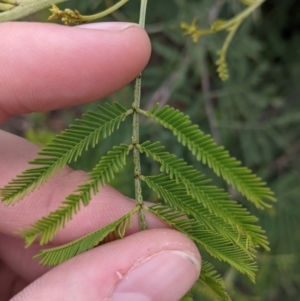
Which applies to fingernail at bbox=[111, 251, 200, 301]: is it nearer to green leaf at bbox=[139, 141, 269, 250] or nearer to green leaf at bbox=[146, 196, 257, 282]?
green leaf at bbox=[146, 196, 257, 282]

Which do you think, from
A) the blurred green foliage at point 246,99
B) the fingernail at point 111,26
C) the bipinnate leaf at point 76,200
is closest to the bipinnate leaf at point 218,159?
the bipinnate leaf at point 76,200

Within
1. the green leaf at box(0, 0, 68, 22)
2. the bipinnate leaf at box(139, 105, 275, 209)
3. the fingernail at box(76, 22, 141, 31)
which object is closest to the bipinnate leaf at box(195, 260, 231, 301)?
the bipinnate leaf at box(139, 105, 275, 209)

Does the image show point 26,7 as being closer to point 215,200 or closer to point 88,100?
point 88,100

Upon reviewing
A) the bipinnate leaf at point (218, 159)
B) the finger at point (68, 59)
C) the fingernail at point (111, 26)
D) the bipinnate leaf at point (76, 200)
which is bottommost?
the bipinnate leaf at point (76, 200)

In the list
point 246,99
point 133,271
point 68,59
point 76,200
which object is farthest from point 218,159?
point 246,99

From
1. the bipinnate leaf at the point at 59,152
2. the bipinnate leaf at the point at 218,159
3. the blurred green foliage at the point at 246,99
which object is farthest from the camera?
the blurred green foliage at the point at 246,99

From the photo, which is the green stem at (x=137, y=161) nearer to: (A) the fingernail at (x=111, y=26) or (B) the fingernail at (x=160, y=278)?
(B) the fingernail at (x=160, y=278)
